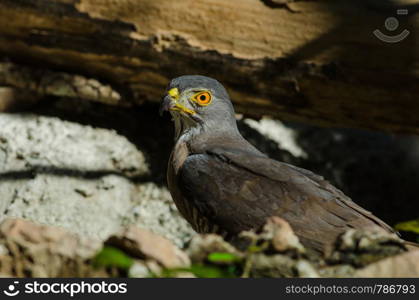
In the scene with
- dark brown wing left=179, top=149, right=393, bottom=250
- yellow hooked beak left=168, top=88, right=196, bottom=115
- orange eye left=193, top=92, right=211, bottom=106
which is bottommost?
dark brown wing left=179, top=149, right=393, bottom=250

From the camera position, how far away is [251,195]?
4.51 m

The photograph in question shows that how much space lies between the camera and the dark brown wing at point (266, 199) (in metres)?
4.31

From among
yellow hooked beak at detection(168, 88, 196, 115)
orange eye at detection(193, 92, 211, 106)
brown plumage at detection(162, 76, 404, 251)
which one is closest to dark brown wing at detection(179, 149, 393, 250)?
brown plumage at detection(162, 76, 404, 251)

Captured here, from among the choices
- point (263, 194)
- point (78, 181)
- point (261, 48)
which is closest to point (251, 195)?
point (263, 194)

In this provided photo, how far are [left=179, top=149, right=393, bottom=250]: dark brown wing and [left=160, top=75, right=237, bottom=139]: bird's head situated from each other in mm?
684

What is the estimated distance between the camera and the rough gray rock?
262 inches

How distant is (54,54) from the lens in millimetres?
6633

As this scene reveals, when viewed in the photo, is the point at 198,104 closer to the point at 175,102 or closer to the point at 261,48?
the point at 175,102

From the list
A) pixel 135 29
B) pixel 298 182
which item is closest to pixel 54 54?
pixel 135 29

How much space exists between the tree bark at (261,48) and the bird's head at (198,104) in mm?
690

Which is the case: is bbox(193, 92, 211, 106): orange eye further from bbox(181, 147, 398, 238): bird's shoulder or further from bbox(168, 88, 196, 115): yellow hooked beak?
bbox(181, 147, 398, 238): bird's shoulder

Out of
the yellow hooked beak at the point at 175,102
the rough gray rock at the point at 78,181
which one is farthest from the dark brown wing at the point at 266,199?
the rough gray rock at the point at 78,181

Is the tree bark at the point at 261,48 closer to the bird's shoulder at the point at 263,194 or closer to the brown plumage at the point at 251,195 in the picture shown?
the brown plumage at the point at 251,195

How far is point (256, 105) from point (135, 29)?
1210 mm
